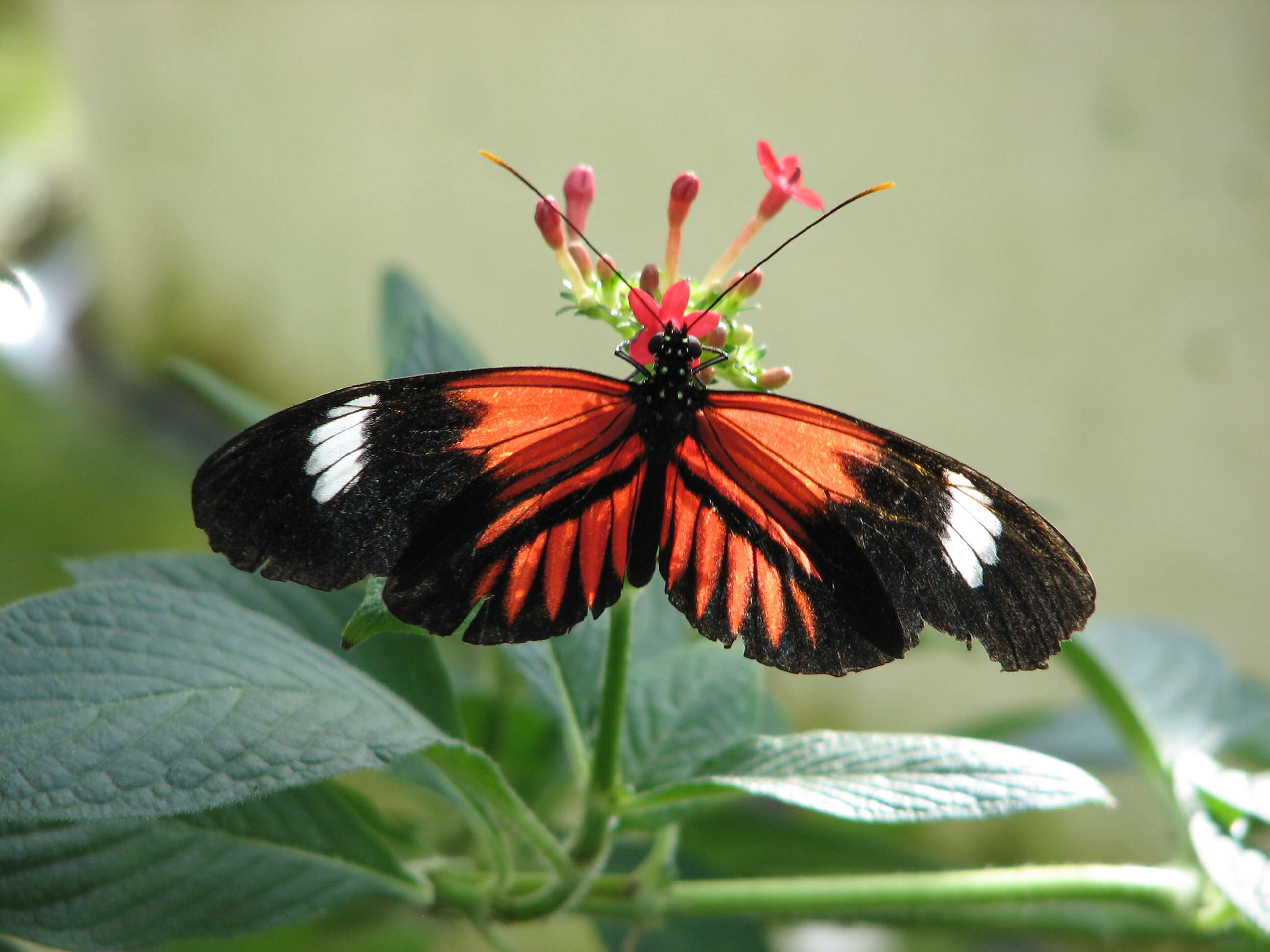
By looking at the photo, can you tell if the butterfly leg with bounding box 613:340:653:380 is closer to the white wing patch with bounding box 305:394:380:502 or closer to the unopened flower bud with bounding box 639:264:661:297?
the unopened flower bud with bounding box 639:264:661:297

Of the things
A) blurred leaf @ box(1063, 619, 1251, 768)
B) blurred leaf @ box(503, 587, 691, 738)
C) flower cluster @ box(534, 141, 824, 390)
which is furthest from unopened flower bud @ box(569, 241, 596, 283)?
blurred leaf @ box(1063, 619, 1251, 768)

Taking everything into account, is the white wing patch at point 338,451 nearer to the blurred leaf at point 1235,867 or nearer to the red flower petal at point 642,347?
the red flower petal at point 642,347

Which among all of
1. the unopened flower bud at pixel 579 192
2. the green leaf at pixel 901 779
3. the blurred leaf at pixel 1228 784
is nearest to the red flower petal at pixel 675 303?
the unopened flower bud at pixel 579 192

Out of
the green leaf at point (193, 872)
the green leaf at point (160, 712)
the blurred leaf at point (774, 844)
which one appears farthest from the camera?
the blurred leaf at point (774, 844)

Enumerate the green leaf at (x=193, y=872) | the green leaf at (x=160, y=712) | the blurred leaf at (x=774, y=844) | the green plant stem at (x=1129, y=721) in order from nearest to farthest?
the green leaf at (x=160, y=712) < the green leaf at (x=193, y=872) < the green plant stem at (x=1129, y=721) < the blurred leaf at (x=774, y=844)

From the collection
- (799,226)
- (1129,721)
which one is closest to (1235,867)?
(1129,721)

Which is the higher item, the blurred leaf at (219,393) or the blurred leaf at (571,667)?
the blurred leaf at (219,393)
